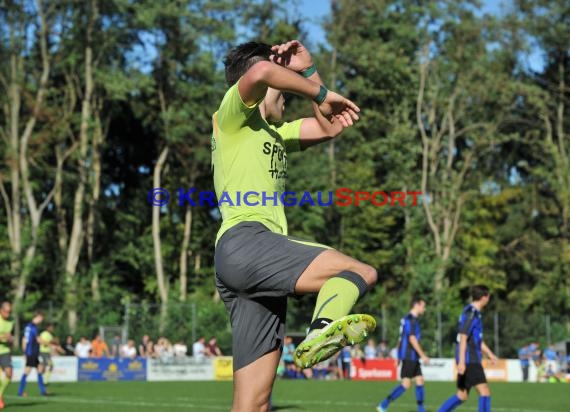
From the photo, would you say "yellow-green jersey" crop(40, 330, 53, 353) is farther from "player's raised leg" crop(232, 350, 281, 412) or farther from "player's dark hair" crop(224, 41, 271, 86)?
"player's dark hair" crop(224, 41, 271, 86)

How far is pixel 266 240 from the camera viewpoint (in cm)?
493

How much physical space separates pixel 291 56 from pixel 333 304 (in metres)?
1.51

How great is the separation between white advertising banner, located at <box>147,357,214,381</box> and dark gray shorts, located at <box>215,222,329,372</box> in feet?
99.9

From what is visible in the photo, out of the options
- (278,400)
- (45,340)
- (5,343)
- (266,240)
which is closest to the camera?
(266,240)

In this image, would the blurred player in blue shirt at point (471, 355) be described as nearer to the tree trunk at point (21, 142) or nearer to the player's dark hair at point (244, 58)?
the player's dark hair at point (244, 58)

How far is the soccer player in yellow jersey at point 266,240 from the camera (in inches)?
182

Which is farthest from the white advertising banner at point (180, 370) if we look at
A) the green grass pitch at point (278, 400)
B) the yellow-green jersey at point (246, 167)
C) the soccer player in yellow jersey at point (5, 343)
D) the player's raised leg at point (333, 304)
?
the player's raised leg at point (333, 304)

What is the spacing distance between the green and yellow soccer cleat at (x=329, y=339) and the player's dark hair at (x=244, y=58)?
1546 millimetres

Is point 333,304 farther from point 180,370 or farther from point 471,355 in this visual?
point 180,370

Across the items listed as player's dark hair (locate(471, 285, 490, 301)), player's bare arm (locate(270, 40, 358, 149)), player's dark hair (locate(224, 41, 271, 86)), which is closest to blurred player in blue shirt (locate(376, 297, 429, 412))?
player's dark hair (locate(471, 285, 490, 301))

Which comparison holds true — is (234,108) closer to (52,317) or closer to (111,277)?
(52,317)

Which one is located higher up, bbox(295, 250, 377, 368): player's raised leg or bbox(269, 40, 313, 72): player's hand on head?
bbox(269, 40, 313, 72): player's hand on head

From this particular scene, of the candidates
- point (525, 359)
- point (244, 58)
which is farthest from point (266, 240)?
point (525, 359)

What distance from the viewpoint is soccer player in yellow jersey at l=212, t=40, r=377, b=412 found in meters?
4.63
